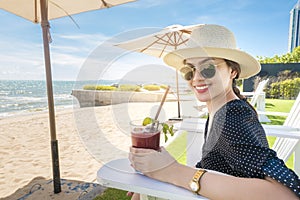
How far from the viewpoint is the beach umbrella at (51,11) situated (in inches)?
77.7

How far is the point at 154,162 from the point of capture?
73 cm

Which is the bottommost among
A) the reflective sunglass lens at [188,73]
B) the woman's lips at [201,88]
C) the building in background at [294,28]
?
the woman's lips at [201,88]

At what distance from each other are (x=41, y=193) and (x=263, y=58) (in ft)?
67.1

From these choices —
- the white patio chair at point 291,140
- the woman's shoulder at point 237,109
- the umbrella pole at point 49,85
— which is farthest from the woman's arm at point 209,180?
the umbrella pole at point 49,85

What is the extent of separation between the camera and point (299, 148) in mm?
1759

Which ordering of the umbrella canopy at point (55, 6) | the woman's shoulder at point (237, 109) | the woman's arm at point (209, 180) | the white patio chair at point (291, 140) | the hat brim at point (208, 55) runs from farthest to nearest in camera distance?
the umbrella canopy at point (55, 6) < the white patio chair at point (291, 140) < the hat brim at point (208, 55) < the woman's shoulder at point (237, 109) < the woman's arm at point (209, 180)

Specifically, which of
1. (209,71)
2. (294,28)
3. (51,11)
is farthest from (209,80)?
(294,28)

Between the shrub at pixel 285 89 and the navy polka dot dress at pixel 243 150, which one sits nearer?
the navy polka dot dress at pixel 243 150

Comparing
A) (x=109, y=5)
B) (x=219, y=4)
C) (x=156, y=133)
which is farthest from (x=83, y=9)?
(x=219, y=4)

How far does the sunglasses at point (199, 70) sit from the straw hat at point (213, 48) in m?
0.04

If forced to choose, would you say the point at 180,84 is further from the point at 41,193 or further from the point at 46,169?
the point at 46,169

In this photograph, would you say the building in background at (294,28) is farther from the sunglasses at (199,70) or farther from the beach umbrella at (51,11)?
the sunglasses at (199,70)

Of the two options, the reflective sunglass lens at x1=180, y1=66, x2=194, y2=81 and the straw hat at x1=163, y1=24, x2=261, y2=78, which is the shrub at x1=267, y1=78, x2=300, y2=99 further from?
the reflective sunglass lens at x1=180, y1=66, x2=194, y2=81

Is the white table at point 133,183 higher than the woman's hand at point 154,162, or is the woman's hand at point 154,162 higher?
the woman's hand at point 154,162
